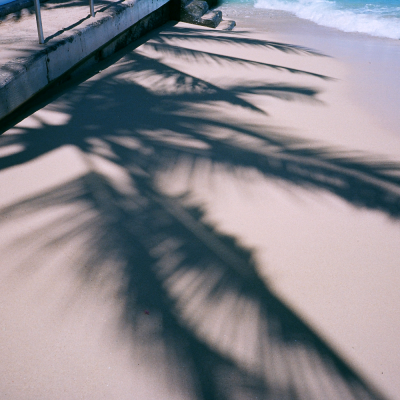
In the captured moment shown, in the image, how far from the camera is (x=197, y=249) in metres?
2.00

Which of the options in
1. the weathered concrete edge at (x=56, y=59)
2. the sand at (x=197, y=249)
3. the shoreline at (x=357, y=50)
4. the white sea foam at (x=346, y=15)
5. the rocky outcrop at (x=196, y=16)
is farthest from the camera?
the white sea foam at (x=346, y=15)

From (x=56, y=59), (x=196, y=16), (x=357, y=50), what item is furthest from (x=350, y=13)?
(x=56, y=59)

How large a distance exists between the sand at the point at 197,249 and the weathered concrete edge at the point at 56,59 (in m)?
0.22

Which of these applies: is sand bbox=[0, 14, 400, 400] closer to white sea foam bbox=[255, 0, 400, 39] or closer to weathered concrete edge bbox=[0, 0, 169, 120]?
weathered concrete edge bbox=[0, 0, 169, 120]

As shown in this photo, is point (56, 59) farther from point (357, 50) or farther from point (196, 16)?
point (357, 50)

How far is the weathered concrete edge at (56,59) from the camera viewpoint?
2885mm

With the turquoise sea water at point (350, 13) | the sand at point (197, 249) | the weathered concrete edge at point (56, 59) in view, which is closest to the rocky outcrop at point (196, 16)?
the weathered concrete edge at point (56, 59)

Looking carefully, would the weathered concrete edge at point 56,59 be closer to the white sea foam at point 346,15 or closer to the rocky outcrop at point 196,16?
the rocky outcrop at point 196,16

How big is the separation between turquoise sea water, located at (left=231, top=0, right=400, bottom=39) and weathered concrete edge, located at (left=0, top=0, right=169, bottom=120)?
537 centimetres

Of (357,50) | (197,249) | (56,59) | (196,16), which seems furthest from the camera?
(196,16)

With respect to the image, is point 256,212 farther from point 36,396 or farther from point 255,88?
point 255,88

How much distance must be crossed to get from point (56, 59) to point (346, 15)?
7979 mm

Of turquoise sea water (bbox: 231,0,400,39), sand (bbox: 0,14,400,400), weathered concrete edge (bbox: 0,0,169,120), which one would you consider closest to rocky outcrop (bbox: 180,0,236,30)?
weathered concrete edge (bbox: 0,0,169,120)

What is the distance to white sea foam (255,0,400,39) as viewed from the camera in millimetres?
8312
